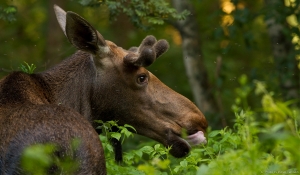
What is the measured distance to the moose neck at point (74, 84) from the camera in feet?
27.9

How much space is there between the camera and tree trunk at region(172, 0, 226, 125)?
13.9m

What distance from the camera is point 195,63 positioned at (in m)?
14.0

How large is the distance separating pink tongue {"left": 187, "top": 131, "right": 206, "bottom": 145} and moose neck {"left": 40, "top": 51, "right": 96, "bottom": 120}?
1.15 meters

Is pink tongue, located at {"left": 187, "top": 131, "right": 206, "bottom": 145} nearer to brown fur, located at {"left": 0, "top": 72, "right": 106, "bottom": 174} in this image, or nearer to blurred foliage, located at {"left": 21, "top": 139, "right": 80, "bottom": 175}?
brown fur, located at {"left": 0, "top": 72, "right": 106, "bottom": 174}

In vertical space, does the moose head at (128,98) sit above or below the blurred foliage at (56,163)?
above

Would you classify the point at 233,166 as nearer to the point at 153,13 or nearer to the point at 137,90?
the point at 137,90

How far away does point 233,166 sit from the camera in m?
5.59

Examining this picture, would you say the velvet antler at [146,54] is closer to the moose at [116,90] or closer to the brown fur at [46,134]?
the moose at [116,90]

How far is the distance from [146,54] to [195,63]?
18.8 feet

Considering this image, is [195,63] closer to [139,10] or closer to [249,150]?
[139,10]

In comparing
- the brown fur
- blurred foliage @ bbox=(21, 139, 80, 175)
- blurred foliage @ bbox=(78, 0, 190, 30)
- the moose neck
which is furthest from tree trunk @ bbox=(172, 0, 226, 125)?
blurred foliage @ bbox=(21, 139, 80, 175)

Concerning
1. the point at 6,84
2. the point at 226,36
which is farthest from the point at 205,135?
the point at 226,36

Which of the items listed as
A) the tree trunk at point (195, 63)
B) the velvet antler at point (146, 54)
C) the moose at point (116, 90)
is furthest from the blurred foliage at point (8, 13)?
the tree trunk at point (195, 63)

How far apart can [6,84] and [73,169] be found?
6.89ft
